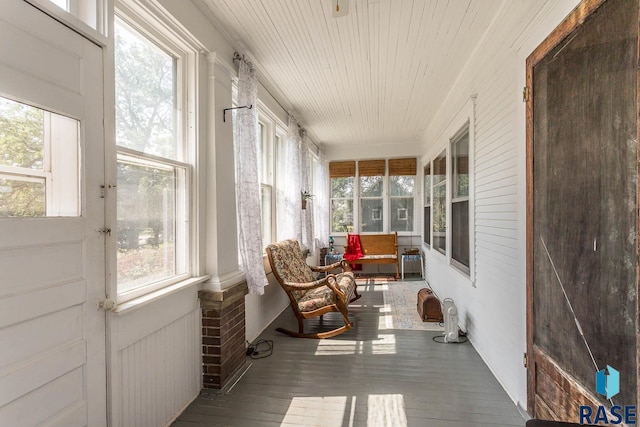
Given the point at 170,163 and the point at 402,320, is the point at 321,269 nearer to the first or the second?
the point at 402,320

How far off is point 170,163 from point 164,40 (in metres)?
0.82

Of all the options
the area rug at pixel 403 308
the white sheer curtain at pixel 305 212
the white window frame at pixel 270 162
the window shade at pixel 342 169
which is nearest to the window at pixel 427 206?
the area rug at pixel 403 308

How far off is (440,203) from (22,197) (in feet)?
15.3

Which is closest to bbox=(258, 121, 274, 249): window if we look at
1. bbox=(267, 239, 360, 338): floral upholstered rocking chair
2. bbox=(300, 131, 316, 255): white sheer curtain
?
bbox=(267, 239, 360, 338): floral upholstered rocking chair

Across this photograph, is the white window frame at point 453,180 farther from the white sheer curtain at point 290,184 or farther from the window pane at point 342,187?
the window pane at point 342,187

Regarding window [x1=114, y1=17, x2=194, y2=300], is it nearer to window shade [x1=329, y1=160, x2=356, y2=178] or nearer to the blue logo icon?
the blue logo icon

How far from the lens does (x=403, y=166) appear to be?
6.98 m

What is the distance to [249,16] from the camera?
2.38 meters

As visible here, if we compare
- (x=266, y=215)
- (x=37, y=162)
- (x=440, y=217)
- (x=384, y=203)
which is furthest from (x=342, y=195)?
(x=37, y=162)

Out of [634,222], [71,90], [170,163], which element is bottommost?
[634,222]

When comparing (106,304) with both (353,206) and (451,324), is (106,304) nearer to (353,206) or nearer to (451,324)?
(451,324)

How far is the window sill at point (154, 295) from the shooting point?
1.57m

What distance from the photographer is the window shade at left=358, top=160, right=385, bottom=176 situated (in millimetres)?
7107

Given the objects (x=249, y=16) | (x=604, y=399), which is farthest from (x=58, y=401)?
(x=249, y=16)
